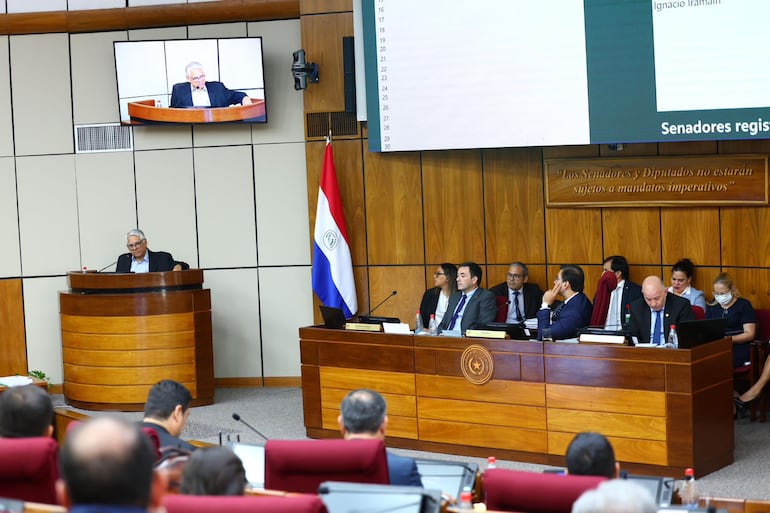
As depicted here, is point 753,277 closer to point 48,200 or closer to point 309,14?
point 309,14

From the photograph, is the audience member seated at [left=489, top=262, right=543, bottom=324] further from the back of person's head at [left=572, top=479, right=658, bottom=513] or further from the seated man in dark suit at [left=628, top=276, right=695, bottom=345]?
the back of person's head at [left=572, top=479, right=658, bottom=513]

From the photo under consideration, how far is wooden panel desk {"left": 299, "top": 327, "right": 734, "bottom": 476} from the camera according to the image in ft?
20.7

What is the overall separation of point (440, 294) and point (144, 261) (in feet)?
9.44

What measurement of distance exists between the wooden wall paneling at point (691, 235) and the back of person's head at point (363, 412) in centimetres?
540

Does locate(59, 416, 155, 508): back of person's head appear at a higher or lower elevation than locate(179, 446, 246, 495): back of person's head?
higher

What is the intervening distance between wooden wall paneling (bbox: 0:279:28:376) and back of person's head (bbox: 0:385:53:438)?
6.91 meters

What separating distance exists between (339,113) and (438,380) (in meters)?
3.36

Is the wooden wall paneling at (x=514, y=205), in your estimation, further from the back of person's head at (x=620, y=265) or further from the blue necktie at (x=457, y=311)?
the blue necktie at (x=457, y=311)

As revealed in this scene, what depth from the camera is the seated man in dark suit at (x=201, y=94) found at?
994 cm

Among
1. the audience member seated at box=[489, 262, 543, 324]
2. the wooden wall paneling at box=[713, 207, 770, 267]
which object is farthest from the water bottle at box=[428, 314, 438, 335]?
the wooden wall paneling at box=[713, 207, 770, 267]

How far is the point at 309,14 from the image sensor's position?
31.8 ft

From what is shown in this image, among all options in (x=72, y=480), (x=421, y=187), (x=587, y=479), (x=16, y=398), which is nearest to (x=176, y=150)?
(x=421, y=187)

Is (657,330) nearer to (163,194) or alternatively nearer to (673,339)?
(673,339)

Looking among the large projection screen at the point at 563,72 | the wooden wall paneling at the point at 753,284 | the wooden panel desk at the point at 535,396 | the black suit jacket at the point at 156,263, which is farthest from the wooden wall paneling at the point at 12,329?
the wooden wall paneling at the point at 753,284
